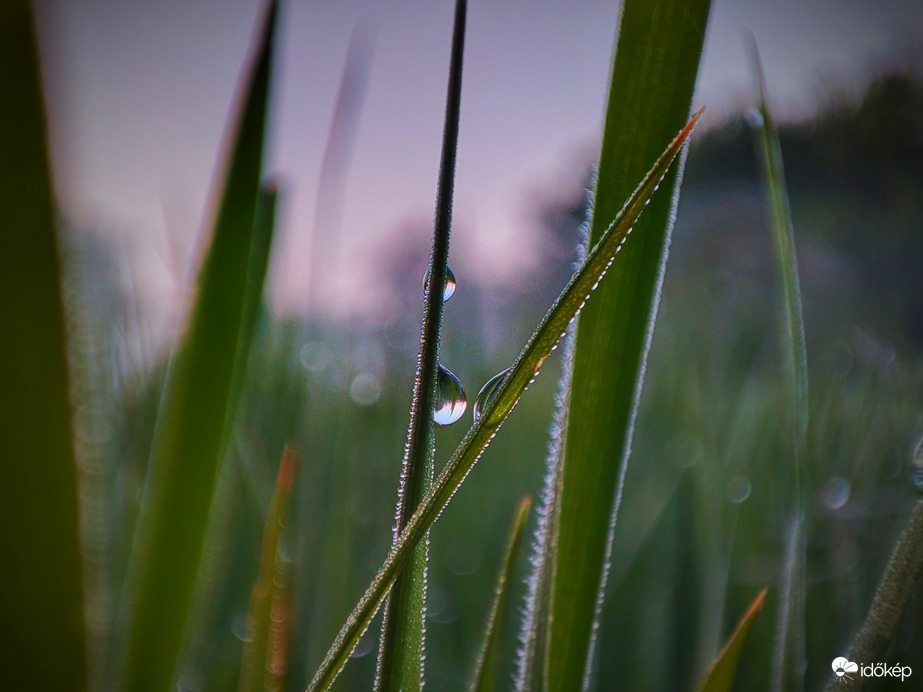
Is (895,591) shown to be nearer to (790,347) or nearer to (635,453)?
(790,347)

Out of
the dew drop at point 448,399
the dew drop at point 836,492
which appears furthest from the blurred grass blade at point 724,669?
the dew drop at point 836,492

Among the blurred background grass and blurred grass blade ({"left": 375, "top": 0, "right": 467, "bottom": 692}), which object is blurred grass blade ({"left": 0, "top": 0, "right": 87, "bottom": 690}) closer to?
blurred grass blade ({"left": 375, "top": 0, "right": 467, "bottom": 692})

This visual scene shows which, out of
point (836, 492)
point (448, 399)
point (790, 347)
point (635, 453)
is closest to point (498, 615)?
point (448, 399)

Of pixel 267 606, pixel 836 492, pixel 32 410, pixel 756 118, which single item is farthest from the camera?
pixel 836 492

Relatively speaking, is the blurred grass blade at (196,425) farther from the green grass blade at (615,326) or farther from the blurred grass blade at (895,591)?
the blurred grass blade at (895,591)

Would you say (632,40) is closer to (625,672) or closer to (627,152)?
(627,152)

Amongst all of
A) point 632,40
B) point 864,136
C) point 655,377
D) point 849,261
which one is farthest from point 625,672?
point 864,136
